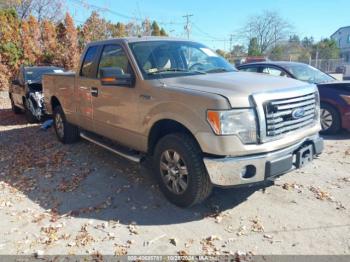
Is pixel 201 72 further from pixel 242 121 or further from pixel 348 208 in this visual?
pixel 348 208

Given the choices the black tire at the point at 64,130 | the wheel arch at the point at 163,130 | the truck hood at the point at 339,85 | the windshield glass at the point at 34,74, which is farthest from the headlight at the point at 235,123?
the windshield glass at the point at 34,74

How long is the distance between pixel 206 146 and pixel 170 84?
3.17ft

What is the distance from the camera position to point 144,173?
5047 millimetres

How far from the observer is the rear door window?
5.32 m

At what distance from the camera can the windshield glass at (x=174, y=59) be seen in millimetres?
4273

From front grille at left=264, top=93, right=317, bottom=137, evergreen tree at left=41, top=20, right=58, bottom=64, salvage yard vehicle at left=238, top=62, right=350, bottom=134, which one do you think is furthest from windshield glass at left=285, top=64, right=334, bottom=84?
evergreen tree at left=41, top=20, right=58, bottom=64

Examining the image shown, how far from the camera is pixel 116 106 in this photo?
4.64m

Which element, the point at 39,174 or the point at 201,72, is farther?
the point at 39,174

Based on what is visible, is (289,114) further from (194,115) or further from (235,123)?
(194,115)

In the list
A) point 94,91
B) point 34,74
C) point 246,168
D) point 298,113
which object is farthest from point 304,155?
point 34,74

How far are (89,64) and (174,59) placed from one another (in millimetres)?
1684

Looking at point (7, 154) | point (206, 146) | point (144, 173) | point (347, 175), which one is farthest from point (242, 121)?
point (7, 154)

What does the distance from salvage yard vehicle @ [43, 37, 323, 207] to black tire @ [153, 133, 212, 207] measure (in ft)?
0.04

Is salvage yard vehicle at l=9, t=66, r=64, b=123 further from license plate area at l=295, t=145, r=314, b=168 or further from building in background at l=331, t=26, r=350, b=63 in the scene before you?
building in background at l=331, t=26, r=350, b=63
